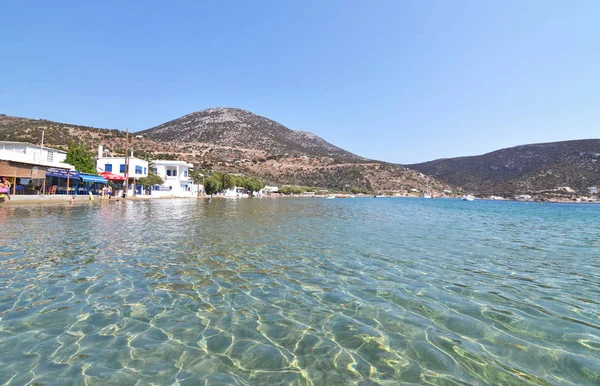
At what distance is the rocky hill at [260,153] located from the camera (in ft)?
375

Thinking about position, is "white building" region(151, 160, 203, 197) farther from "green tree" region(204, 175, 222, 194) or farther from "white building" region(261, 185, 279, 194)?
"white building" region(261, 185, 279, 194)

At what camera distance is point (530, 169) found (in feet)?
384

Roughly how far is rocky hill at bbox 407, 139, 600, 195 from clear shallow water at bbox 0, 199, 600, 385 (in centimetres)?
12147

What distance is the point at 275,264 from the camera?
9617mm

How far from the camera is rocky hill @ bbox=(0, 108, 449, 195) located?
11444 centimetres

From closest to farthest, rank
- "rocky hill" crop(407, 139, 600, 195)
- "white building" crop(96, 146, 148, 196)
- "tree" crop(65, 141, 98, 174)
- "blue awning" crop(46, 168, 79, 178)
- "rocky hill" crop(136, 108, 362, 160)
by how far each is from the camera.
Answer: "blue awning" crop(46, 168, 79, 178) < "tree" crop(65, 141, 98, 174) < "white building" crop(96, 146, 148, 196) < "rocky hill" crop(407, 139, 600, 195) < "rocky hill" crop(136, 108, 362, 160)

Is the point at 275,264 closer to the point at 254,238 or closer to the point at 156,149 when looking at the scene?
the point at 254,238

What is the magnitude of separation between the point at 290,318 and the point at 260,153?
13235cm

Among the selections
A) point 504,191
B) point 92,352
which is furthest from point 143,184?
point 504,191

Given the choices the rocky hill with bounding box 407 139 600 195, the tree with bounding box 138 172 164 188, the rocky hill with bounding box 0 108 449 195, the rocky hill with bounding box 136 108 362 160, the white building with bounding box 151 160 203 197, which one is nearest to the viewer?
the tree with bounding box 138 172 164 188

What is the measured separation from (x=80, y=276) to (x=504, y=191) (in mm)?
133194

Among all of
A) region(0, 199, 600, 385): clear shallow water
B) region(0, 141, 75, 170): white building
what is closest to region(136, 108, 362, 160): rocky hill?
region(0, 141, 75, 170): white building

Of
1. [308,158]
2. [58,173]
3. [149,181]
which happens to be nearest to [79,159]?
[58,173]

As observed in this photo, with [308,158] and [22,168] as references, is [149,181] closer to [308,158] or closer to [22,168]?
[22,168]
